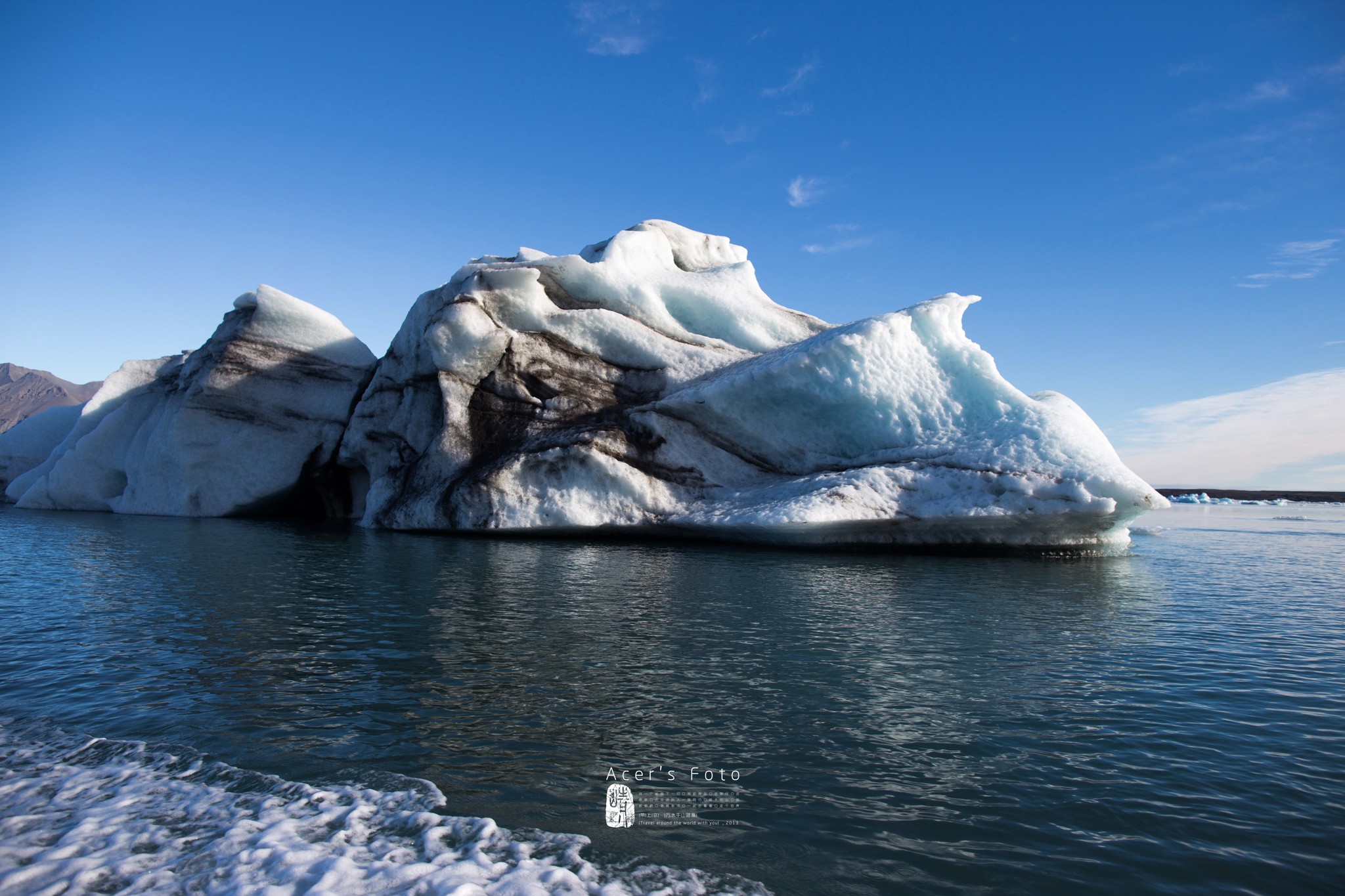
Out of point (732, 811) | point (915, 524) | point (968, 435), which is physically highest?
point (968, 435)

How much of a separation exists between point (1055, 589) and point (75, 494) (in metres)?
30.7

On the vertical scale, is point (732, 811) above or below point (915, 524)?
below

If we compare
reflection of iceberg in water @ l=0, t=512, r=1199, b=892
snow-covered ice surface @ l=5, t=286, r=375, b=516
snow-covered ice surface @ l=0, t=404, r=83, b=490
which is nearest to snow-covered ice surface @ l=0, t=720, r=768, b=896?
reflection of iceberg in water @ l=0, t=512, r=1199, b=892

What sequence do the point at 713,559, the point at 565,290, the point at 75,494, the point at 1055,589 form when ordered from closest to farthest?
the point at 1055,589 < the point at 713,559 < the point at 565,290 < the point at 75,494

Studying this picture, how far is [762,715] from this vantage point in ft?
16.0

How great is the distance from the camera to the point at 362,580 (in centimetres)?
1057

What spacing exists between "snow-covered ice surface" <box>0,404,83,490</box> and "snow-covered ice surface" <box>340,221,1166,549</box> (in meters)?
19.7

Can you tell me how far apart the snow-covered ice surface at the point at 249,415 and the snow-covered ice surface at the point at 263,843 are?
22047 millimetres

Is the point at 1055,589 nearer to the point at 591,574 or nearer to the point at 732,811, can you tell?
the point at 591,574

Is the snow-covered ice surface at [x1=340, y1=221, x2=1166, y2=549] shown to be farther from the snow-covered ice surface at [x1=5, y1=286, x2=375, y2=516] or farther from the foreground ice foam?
the snow-covered ice surface at [x1=5, y1=286, x2=375, y2=516]

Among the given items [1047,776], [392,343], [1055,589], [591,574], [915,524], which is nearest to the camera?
[1047,776]

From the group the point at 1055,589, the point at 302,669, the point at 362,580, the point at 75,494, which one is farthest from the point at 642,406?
the point at 75,494

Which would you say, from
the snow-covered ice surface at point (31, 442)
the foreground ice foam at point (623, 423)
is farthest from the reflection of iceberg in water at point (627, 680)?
the snow-covered ice surface at point (31, 442)

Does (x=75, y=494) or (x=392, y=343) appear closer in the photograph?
(x=392, y=343)
